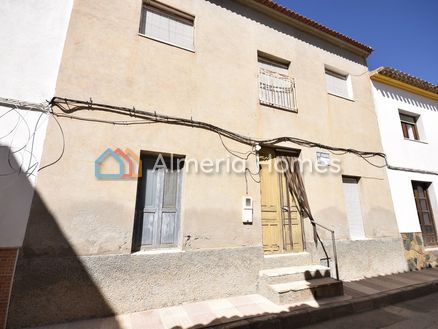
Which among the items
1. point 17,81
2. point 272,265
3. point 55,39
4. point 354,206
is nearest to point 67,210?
point 17,81

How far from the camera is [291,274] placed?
14.3 feet

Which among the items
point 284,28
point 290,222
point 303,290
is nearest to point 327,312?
point 303,290

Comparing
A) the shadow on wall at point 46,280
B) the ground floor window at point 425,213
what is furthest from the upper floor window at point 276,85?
the ground floor window at point 425,213

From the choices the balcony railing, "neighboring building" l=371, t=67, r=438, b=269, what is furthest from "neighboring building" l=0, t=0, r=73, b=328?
"neighboring building" l=371, t=67, r=438, b=269

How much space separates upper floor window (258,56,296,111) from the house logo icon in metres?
3.52

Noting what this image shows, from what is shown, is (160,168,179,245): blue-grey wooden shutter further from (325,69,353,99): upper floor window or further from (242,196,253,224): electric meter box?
(325,69,353,99): upper floor window

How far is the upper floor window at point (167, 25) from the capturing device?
16.2ft

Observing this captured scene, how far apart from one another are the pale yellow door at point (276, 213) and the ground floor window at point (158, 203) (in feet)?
6.80

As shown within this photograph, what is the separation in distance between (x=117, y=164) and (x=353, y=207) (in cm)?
632

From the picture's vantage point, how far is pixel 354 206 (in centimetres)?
636

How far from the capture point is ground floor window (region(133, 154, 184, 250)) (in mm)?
4133

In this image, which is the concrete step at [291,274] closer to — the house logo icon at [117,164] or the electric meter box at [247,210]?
the electric meter box at [247,210]

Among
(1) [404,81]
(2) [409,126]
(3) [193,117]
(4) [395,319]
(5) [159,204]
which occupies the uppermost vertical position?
(1) [404,81]

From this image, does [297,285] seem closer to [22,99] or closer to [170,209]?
[170,209]
